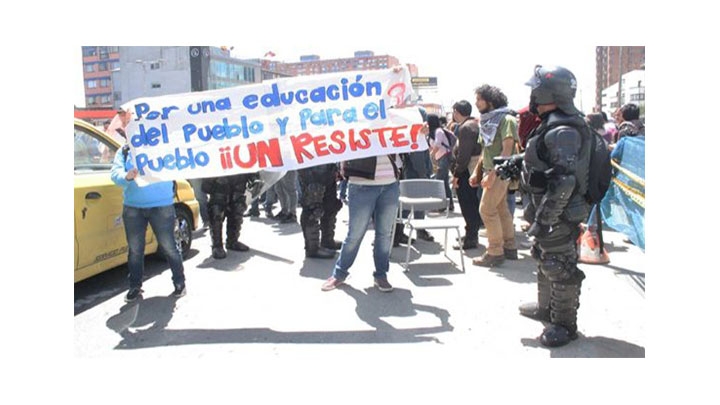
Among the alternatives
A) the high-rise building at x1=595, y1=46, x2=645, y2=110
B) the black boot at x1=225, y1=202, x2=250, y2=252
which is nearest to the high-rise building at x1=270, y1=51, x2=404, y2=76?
the high-rise building at x1=595, y1=46, x2=645, y2=110

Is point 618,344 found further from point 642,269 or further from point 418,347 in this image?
point 642,269

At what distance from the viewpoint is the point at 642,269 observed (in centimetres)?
541

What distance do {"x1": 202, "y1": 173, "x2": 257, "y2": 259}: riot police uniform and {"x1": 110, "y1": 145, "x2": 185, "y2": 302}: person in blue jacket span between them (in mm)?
1528

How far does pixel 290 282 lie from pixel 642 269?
3843 millimetres

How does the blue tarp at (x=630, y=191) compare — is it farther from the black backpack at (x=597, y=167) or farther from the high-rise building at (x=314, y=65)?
the high-rise building at (x=314, y=65)

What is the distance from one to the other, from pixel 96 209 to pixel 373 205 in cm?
254

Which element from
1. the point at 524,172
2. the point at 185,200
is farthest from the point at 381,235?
the point at 185,200

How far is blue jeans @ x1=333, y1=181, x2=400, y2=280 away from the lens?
455 centimetres

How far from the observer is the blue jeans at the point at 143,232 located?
4.36 meters

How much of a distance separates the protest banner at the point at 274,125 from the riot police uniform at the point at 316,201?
1.66m

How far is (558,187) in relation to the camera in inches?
127

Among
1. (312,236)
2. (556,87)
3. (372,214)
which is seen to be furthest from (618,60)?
(556,87)

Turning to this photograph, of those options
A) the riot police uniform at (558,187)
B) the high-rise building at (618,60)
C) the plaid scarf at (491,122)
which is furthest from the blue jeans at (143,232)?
the high-rise building at (618,60)

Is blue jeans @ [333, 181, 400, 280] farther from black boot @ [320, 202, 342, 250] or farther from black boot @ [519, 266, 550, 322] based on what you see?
black boot @ [320, 202, 342, 250]
